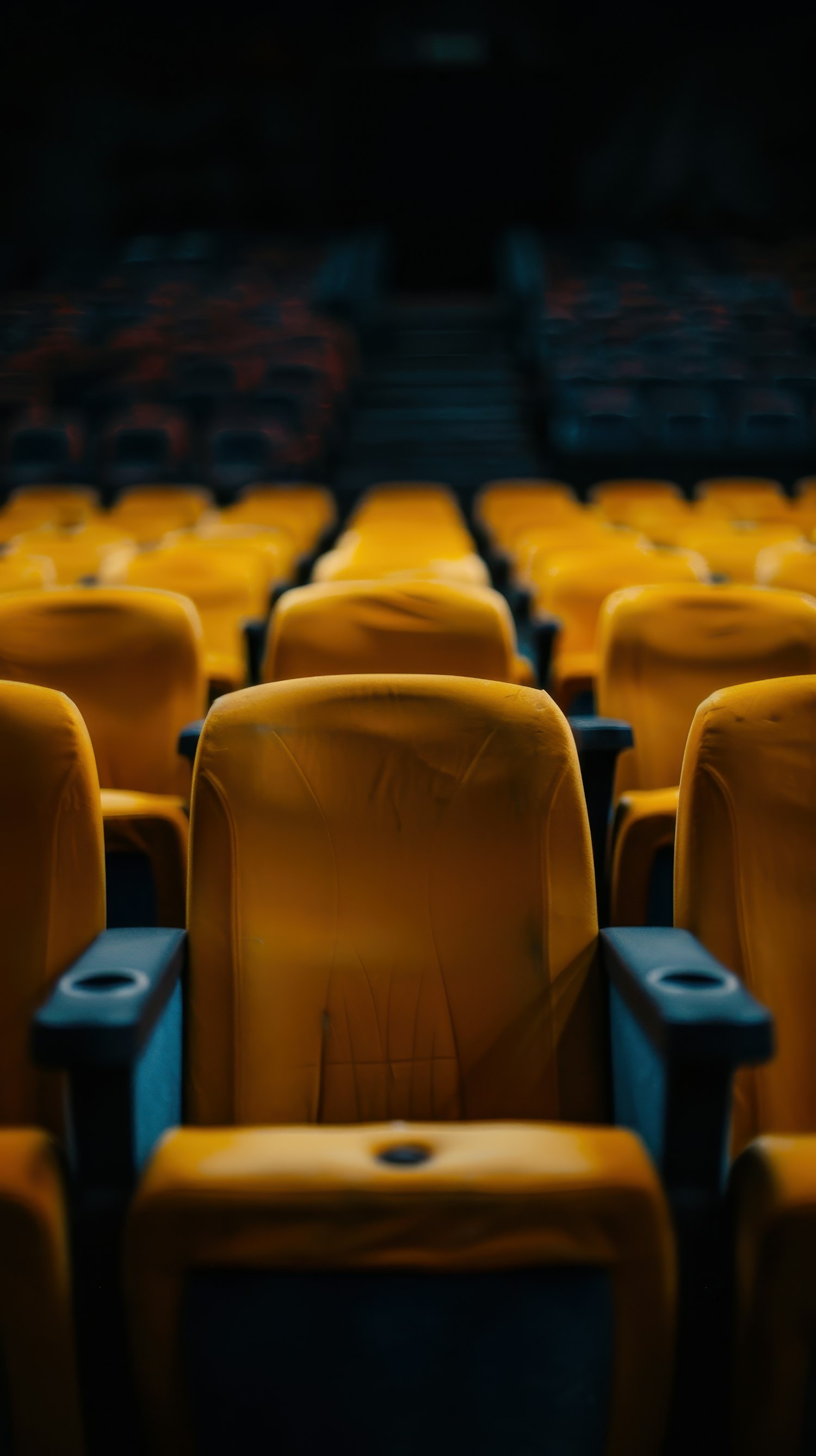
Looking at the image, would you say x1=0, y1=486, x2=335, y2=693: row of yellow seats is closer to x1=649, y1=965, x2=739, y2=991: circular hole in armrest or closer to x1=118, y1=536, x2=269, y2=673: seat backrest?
x1=118, y1=536, x2=269, y2=673: seat backrest

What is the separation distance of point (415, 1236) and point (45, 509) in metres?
4.41

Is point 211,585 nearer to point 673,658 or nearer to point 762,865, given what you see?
point 673,658

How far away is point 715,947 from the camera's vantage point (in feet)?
3.37

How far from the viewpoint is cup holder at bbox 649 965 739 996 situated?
0.86 meters

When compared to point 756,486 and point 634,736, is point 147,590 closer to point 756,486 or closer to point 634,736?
point 634,736

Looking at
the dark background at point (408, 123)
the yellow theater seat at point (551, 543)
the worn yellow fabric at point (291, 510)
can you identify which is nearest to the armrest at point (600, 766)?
the yellow theater seat at point (551, 543)

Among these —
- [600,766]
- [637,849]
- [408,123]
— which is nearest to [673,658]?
[600,766]

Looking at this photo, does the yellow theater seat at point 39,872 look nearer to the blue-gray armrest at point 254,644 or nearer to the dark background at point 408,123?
the blue-gray armrest at point 254,644

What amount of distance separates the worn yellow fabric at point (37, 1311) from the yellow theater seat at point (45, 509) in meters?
3.68

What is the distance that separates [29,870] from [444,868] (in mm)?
359

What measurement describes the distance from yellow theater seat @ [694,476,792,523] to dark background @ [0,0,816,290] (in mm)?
9741

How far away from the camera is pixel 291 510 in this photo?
15.6 feet

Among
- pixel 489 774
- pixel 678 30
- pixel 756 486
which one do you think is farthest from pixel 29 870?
pixel 678 30

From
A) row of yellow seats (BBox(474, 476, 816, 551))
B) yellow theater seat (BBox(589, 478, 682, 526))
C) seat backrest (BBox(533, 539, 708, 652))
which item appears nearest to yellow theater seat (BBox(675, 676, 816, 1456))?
seat backrest (BBox(533, 539, 708, 652))
